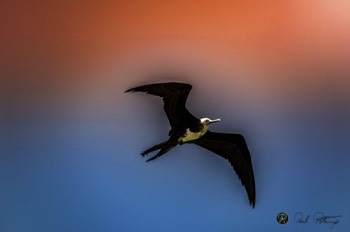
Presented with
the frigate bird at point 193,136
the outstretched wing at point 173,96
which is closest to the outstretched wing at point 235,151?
the frigate bird at point 193,136

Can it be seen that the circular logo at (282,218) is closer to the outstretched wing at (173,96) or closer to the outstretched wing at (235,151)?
the outstretched wing at (235,151)

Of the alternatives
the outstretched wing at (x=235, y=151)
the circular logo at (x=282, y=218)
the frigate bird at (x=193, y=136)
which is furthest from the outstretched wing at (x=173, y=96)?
the circular logo at (x=282, y=218)

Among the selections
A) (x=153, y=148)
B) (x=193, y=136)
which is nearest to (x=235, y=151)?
(x=193, y=136)

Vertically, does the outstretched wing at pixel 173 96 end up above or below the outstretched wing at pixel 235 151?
above

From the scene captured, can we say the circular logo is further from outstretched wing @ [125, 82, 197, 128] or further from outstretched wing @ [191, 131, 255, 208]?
outstretched wing @ [125, 82, 197, 128]

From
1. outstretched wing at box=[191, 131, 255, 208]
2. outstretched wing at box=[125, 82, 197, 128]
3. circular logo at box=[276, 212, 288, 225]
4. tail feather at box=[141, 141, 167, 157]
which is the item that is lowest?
circular logo at box=[276, 212, 288, 225]

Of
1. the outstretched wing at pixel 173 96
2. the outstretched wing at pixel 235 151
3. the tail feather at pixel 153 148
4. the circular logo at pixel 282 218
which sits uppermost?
the outstretched wing at pixel 173 96

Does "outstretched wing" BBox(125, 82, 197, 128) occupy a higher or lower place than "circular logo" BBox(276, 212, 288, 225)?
higher

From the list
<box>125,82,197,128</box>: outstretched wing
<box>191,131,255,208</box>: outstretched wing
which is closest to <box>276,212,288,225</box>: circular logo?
<box>191,131,255,208</box>: outstretched wing
